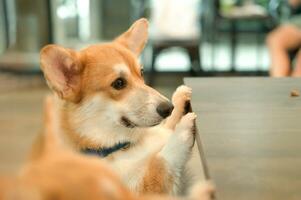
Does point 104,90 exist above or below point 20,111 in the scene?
above

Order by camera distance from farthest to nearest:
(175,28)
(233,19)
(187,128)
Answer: (233,19), (175,28), (187,128)

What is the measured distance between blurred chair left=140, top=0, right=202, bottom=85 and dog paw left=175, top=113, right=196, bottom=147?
307cm

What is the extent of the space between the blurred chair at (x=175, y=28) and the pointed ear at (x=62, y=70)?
2.88 m

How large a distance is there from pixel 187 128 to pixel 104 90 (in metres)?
0.37

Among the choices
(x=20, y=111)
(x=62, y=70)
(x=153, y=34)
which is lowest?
(x=20, y=111)

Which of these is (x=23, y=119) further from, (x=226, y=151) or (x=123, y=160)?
(x=226, y=151)

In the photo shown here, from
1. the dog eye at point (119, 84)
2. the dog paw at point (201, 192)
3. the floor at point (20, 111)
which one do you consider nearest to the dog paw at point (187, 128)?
the dog eye at point (119, 84)

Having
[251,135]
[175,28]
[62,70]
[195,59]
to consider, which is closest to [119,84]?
[62,70]

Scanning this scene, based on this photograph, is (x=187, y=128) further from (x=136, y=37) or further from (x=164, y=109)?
(x=136, y=37)

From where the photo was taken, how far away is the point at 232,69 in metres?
5.21

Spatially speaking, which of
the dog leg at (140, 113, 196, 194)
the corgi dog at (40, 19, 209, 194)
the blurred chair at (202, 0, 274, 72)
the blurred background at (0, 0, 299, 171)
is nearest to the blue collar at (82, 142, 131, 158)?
the corgi dog at (40, 19, 209, 194)

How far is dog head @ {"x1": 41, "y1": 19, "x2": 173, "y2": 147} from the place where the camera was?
151 cm

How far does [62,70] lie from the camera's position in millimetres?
1516

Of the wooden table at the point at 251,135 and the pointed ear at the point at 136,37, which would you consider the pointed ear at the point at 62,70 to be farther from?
the wooden table at the point at 251,135
